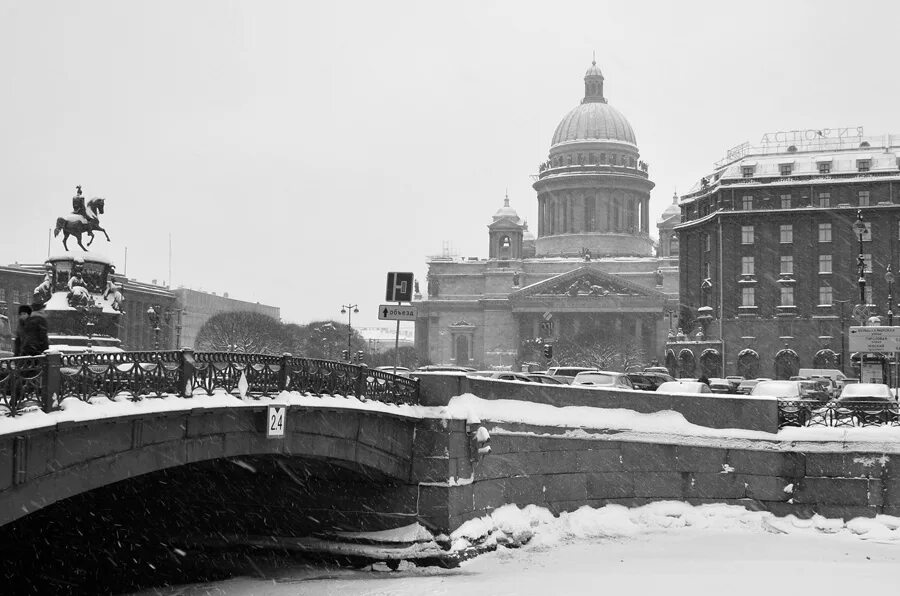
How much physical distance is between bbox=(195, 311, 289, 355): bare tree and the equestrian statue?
175 feet

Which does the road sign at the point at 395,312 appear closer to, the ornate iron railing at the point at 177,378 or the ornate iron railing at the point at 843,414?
the ornate iron railing at the point at 177,378

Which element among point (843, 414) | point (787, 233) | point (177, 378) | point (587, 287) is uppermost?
point (787, 233)

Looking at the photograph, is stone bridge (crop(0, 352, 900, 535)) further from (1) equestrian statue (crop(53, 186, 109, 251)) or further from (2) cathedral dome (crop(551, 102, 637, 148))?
(2) cathedral dome (crop(551, 102, 637, 148))

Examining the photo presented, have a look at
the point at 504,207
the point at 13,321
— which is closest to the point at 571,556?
the point at 13,321

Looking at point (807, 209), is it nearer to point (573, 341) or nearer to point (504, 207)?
point (573, 341)

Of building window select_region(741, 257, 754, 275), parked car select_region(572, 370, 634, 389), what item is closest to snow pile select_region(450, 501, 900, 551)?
parked car select_region(572, 370, 634, 389)

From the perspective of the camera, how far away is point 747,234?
83312 mm

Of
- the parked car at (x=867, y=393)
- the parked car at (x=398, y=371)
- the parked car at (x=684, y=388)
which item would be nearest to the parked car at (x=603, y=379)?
the parked car at (x=684, y=388)

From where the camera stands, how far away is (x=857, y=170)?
265 ft

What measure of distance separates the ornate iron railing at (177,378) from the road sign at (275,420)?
0.35 metres

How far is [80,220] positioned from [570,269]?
366 feet

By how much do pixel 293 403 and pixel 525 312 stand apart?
116969mm

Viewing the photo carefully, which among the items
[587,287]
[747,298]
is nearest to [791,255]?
[747,298]

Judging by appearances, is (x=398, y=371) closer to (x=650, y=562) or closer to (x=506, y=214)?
(x=650, y=562)
